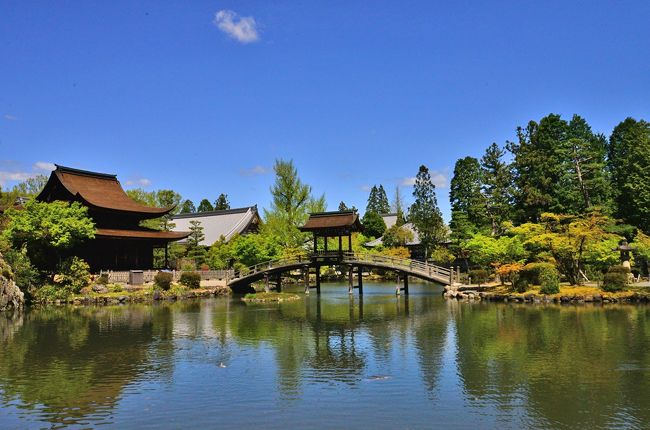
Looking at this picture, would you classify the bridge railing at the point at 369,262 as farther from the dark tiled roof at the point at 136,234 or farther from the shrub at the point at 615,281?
the shrub at the point at 615,281

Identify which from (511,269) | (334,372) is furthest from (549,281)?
(334,372)

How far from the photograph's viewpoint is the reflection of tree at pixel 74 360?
14.2m

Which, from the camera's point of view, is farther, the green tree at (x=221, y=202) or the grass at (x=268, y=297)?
the green tree at (x=221, y=202)

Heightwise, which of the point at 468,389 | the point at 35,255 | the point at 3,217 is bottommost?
the point at 468,389

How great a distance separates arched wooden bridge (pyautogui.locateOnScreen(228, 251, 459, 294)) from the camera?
43406mm

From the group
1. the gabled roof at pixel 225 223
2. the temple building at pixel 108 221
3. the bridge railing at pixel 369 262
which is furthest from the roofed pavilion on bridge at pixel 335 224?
the gabled roof at pixel 225 223

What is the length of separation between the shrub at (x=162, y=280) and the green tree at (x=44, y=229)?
21.7 feet

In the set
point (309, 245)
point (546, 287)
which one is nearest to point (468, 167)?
point (309, 245)

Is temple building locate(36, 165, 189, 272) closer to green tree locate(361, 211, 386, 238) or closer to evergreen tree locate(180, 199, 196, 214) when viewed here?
green tree locate(361, 211, 386, 238)

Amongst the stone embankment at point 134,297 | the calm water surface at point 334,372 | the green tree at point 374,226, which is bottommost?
the calm water surface at point 334,372

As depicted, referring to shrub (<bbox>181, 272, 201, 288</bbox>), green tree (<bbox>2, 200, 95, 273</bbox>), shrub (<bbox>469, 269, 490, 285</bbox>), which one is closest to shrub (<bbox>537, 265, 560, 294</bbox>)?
shrub (<bbox>469, 269, 490, 285</bbox>)

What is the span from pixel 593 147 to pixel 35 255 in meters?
53.7

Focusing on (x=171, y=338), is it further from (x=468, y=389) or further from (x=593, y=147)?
(x=593, y=147)

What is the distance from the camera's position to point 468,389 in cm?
1468
